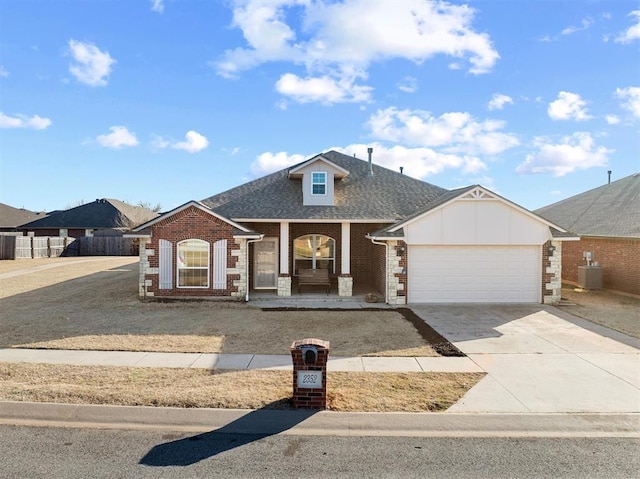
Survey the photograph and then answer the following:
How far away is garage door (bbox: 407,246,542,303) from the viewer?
50.3ft

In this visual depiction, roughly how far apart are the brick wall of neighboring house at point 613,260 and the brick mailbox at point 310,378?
16.3 metres

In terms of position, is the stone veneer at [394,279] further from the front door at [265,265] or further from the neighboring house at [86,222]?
the neighboring house at [86,222]

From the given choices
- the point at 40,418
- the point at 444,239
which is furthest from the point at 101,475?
the point at 444,239

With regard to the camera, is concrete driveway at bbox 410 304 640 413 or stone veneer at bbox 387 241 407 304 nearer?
concrete driveway at bbox 410 304 640 413

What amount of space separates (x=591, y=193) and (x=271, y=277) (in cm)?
1952

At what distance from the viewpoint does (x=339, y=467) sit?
4703mm

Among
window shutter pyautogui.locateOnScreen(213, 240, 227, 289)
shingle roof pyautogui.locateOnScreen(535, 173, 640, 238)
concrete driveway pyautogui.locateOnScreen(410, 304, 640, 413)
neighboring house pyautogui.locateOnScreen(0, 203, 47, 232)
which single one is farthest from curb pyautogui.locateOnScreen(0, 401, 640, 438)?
neighboring house pyautogui.locateOnScreen(0, 203, 47, 232)

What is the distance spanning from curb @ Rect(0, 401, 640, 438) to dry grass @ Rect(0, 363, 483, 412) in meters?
0.24

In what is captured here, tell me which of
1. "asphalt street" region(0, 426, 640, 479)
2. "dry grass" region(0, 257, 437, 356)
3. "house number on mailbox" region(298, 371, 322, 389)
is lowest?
"asphalt street" region(0, 426, 640, 479)

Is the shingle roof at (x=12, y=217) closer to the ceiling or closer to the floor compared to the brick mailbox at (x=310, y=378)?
closer to the ceiling

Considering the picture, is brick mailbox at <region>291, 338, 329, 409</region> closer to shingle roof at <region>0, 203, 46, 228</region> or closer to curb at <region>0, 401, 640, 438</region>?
curb at <region>0, 401, 640, 438</region>

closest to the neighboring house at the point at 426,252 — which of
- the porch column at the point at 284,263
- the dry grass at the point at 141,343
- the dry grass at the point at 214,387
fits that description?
the porch column at the point at 284,263

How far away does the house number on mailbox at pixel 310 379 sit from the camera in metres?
6.16

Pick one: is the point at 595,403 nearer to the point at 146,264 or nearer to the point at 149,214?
the point at 146,264
